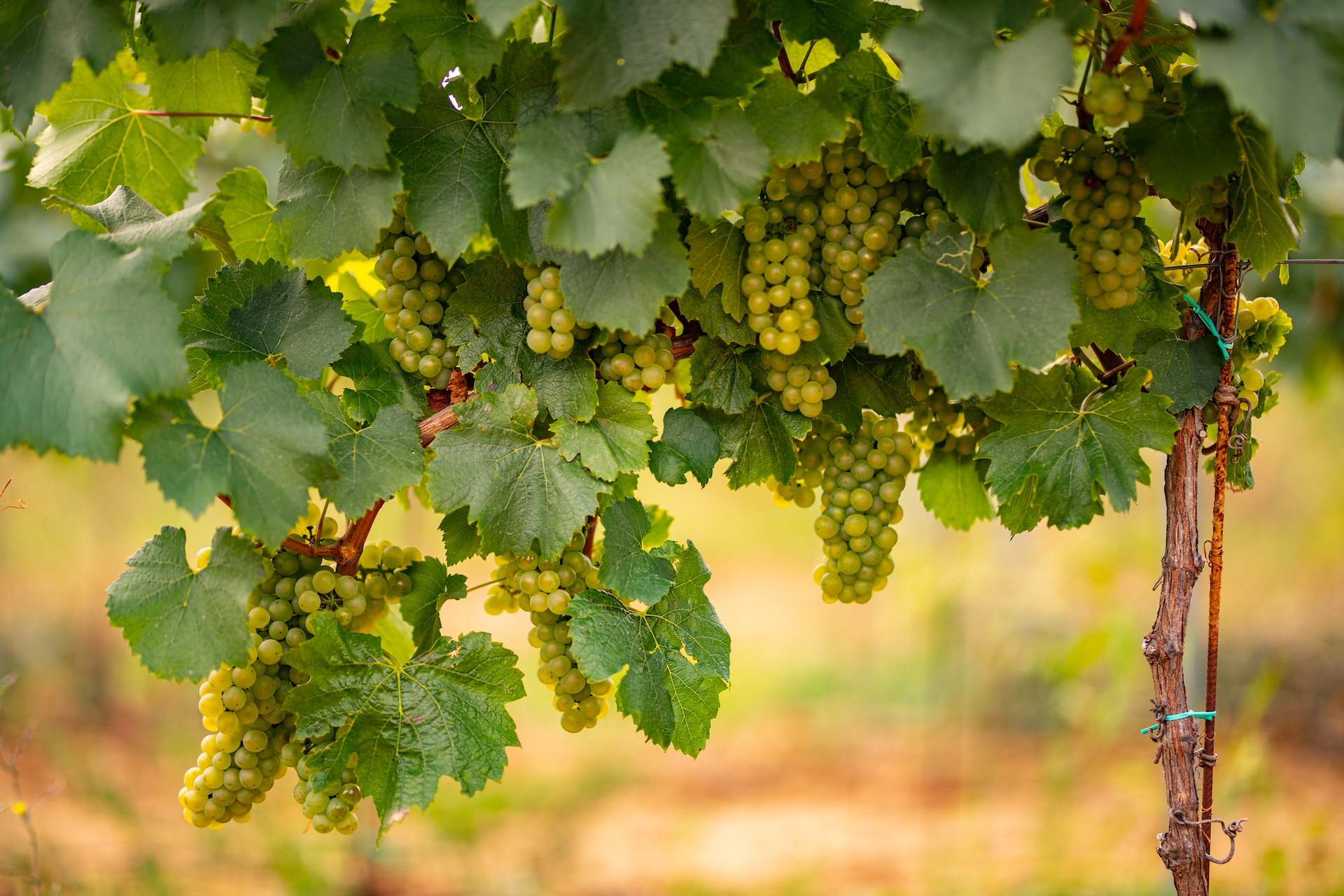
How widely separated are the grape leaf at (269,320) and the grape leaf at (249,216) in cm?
8

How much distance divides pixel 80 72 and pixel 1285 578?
19.3 ft

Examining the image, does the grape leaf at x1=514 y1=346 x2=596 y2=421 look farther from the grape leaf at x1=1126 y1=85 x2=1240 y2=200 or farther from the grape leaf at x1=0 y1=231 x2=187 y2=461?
the grape leaf at x1=1126 y1=85 x2=1240 y2=200

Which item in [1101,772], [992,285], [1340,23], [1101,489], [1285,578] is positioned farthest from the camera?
[1285,578]

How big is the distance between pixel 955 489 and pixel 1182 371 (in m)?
0.28

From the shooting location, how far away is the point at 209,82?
0.97m

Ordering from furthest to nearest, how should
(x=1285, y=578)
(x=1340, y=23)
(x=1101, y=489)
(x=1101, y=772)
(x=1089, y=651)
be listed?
(x=1285, y=578) → (x=1101, y=772) → (x=1089, y=651) → (x=1101, y=489) → (x=1340, y=23)

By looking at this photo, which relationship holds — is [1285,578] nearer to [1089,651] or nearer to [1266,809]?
[1266,809]

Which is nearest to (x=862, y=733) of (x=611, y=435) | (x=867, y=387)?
(x=867, y=387)

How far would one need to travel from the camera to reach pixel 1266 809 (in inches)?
124

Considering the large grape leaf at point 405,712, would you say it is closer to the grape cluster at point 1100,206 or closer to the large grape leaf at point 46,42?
the large grape leaf at point 46,42

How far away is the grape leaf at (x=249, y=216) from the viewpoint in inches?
39.8

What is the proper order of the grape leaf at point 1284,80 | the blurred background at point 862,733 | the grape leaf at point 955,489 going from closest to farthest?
the grape leaf at point 1284,80 → the grape leaf at point 955,489 → the blurred background at point 862,733

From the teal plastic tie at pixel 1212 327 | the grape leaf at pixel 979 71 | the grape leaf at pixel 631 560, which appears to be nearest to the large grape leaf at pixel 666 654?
the grape leaf at pixel 631 560

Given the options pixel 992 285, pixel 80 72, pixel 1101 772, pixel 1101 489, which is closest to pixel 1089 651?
pixel 1101 772
